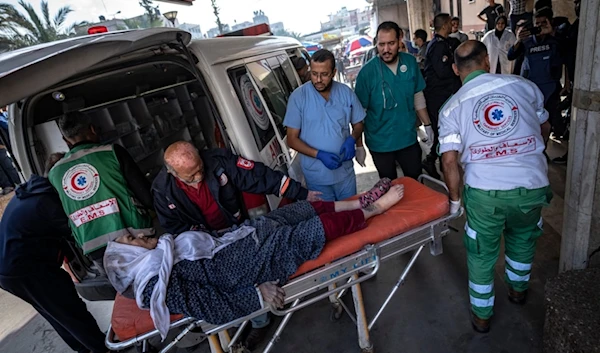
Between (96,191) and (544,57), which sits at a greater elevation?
(96,191)

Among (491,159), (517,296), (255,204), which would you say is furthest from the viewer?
(255,204)

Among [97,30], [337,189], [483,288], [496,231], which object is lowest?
[483,288]

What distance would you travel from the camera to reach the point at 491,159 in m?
1.98

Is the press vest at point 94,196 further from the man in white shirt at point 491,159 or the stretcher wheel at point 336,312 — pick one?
the man in white shirt at point 491,159

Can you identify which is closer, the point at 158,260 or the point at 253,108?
the point at 158,260

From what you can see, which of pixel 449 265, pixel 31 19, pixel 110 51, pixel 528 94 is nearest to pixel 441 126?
pixel 528 94

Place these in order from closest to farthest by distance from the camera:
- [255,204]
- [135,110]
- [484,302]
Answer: [484,302], [255,204], [135,110]

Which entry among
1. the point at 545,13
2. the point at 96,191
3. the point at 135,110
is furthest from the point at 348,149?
the point at 135,110

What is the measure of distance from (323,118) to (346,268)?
3.85 feet

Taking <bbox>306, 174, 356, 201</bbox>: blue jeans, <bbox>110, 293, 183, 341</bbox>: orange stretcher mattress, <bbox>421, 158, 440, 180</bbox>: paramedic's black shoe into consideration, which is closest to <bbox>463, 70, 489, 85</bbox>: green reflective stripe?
<bbox>306, 174, 356, 201</bbox>: blue jeans

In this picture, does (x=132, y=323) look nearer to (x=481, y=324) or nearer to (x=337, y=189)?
(x=337, y=189)

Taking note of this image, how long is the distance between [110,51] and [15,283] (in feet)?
5.78

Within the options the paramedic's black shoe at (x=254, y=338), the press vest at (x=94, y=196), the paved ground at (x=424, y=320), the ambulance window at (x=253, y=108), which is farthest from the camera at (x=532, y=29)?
the press vest at (x=94, y=196)

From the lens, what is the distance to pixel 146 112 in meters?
4.80
